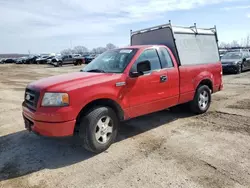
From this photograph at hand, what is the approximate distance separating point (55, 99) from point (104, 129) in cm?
102

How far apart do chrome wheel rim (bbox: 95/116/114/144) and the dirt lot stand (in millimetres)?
258

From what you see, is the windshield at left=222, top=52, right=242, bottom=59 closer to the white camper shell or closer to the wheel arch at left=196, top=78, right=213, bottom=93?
the white camper shell

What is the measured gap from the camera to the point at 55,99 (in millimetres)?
3588

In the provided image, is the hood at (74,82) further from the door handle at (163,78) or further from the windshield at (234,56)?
the windshield at (234,56)

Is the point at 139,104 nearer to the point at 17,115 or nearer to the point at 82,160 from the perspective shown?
the point at 82,160

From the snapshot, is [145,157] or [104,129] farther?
[104,129]

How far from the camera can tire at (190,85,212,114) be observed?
5.89m

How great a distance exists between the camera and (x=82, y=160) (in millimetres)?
3781

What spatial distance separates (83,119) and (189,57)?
329 cm

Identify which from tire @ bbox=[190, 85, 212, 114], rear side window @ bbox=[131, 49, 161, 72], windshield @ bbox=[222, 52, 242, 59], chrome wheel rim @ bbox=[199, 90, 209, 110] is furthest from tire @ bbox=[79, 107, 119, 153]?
windshield @ bbox=[222, 52, 242, 59]

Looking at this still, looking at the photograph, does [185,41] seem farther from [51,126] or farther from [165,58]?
[51,126]

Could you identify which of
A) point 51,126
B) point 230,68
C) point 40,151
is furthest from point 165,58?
point 230,68

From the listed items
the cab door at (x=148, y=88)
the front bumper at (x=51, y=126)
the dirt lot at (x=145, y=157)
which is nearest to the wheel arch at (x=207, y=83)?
the dirt lot at (x=145, y=157)

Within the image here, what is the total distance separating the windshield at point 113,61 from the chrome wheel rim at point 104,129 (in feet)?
3.23
